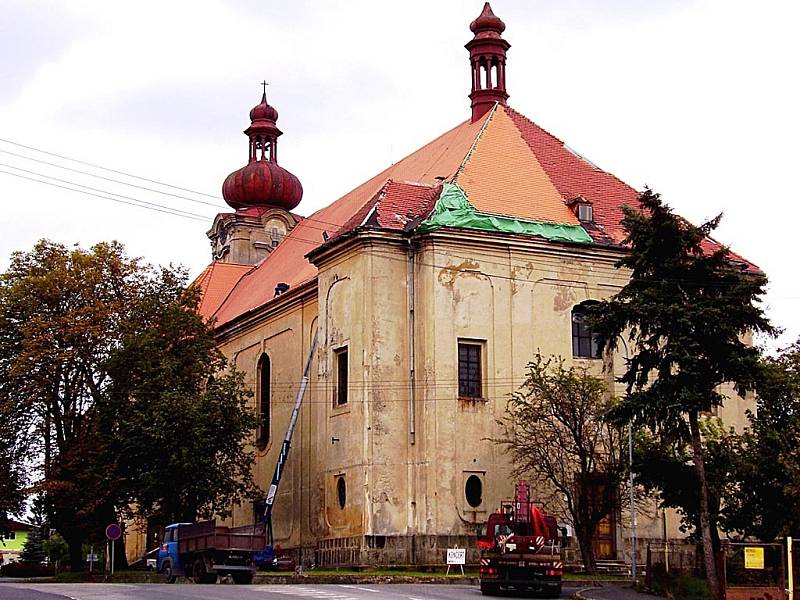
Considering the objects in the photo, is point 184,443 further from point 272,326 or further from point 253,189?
point 253,189

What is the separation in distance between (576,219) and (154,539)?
2559 centimetres

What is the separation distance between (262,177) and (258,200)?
4.07 feet

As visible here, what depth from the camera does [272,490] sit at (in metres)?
41.5

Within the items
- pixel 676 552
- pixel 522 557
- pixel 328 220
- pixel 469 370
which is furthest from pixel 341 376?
pixel 522 557

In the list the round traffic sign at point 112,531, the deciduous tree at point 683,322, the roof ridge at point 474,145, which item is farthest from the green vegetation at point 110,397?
the deciduous tree at point 683,322

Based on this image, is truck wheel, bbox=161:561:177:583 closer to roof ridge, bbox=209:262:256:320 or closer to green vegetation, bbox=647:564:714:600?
green vegetation, bbox=647:564:714:600

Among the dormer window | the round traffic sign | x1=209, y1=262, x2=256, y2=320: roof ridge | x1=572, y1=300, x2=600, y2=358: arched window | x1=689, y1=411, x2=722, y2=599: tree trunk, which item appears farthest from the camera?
x1=209, y1=262, x2=256, y2=320: roof ridge

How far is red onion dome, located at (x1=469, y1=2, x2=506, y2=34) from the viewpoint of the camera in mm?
48031

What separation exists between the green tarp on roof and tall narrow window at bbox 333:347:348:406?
15.8 ft

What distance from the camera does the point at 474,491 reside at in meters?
38.5

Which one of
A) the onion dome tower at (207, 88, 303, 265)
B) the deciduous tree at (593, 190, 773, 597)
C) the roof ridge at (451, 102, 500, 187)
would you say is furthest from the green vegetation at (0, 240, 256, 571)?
the onion dome tower at (207, 88, 303, 265)

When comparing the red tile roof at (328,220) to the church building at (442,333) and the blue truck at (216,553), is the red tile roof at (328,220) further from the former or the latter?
the blue truck at (216,553)

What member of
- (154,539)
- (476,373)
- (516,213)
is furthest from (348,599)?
(154,539)

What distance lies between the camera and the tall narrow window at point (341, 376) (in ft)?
133
